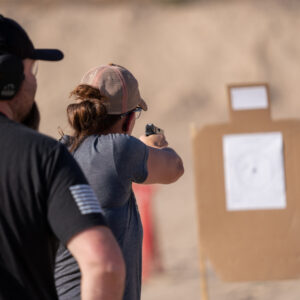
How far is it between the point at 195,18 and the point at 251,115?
57.6 ft

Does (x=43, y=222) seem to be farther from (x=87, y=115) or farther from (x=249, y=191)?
(x=249, y=191)

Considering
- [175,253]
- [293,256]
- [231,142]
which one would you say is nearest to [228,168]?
[231,142]

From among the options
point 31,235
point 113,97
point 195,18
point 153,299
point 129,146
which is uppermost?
point 195,18

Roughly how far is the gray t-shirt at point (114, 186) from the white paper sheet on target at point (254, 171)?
2235 millimetres

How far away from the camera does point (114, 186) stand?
76.7 inches

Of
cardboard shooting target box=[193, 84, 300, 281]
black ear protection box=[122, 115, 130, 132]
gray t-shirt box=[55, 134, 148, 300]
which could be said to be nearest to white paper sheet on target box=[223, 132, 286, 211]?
cardboard shooting target box=[193, 84, 300, 281]

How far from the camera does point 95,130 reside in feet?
6.68

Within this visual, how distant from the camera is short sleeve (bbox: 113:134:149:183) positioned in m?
1.94

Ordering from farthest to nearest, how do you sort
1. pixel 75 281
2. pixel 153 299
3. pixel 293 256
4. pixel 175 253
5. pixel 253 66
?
pixel 253 66
pixel 175 253
pixel 153 299
pixel 293 256
pixel 75 281

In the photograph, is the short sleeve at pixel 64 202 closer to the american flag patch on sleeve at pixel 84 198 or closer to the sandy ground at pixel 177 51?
the american flag patch on sleeve at pixel 84 198

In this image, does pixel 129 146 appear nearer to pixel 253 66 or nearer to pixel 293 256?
pixel 293 256

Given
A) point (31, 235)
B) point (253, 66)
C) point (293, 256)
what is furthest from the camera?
point (253, 66)

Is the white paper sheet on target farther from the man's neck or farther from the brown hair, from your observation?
the man's neck

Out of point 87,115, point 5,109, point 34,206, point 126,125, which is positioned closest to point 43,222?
point 34,206
